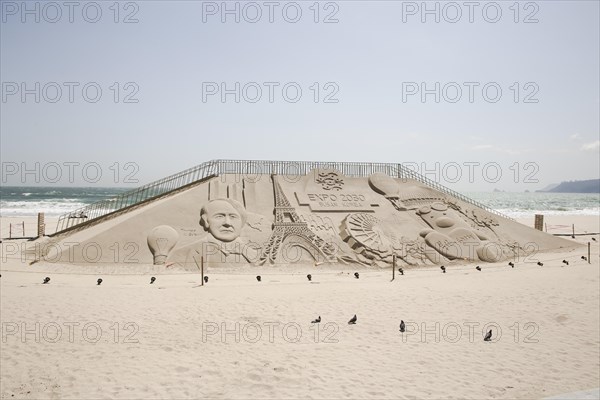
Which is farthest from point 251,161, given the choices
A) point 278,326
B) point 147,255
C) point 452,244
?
point 278,326

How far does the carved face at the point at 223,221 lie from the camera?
1844cm

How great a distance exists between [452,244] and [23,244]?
22208 millimetres

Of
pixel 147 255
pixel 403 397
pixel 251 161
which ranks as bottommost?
pixel 403 397

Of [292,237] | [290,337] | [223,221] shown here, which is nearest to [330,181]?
[292,237]

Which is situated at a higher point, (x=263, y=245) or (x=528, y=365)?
(x=263, y=245)

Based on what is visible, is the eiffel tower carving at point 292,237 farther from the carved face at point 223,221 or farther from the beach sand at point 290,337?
the beach sand at point 290,337

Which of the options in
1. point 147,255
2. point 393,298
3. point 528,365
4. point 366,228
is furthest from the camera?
point 366,228

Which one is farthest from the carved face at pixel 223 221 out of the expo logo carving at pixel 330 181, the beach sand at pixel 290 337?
the expo logo carving at pixel 330 181

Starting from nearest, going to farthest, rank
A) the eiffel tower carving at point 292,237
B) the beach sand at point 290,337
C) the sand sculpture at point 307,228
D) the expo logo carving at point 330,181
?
1. the beach sand at point 290,337
2. the sand sculpture at point 307,228
3. the eiffel tower carving at point 292,237
4. the expo logo carving at point 330,181

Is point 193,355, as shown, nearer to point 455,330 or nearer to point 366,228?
point 455,330

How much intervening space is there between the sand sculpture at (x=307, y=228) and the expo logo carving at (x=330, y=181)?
0.20ft

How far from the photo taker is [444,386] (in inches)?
301

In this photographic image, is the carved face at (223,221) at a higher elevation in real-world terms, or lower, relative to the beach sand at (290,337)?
higher

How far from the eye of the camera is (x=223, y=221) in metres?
18.8
